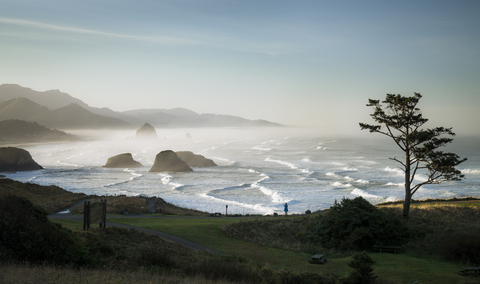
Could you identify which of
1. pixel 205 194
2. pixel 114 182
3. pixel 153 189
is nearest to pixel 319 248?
pixel 205 194

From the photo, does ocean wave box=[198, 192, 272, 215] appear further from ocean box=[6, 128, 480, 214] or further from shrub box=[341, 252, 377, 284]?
shrub box=[341, 252, 377, 284]

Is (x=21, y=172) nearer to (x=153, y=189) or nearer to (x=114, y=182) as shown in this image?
(x=114, y=182)

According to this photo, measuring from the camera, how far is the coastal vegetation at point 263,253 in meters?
10.2

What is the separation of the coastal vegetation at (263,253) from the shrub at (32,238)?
0.07 meters

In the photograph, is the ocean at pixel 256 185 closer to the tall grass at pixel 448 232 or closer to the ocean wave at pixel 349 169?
the ocean wave at pixel 349 169

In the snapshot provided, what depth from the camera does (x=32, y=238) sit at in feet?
34.5

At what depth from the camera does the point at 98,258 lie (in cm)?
1187

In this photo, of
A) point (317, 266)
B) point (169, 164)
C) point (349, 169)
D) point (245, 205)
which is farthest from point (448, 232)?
point (169, 164)

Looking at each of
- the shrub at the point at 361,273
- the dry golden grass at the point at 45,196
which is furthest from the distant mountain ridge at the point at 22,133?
the shrub at the point at 361,273

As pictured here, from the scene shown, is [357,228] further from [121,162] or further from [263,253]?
[121,162]

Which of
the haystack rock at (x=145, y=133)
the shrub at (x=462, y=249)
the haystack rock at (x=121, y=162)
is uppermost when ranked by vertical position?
the haystack rock at (x=145, y=133)

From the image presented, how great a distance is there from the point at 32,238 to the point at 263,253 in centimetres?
1047

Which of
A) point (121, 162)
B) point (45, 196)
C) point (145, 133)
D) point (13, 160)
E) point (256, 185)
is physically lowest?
point (45, 196)

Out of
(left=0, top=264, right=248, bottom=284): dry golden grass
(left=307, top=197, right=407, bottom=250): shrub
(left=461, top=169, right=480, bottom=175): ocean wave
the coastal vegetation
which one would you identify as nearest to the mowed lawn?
the coastal vegetation
